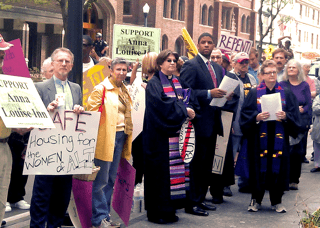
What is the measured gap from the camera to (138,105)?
280 inches

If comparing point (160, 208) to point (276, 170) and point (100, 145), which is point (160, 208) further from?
point (276, 170)

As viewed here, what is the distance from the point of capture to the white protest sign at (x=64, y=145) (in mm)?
4852

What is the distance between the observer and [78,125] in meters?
5.10

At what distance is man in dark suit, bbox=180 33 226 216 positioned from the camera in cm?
683

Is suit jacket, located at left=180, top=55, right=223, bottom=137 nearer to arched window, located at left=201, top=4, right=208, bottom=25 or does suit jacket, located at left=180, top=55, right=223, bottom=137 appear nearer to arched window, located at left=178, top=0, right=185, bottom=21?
arched window, located at left=178, top=0, right=185, bottom=21

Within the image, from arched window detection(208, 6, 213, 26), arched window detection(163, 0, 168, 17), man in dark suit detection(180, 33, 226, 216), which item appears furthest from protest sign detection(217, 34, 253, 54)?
arched window detection(208, 6, 213, 26)

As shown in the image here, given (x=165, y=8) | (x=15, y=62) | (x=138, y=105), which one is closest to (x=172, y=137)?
(x=138, y=105)

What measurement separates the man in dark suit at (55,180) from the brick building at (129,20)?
19.8 meters

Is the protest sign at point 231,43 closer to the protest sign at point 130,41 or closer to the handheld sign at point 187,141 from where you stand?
the protest sign at point 130,41

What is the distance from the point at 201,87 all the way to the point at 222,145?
35.7 inches

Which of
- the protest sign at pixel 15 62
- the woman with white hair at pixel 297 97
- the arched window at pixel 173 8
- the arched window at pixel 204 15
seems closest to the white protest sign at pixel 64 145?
the protest sign at pixel 15 62

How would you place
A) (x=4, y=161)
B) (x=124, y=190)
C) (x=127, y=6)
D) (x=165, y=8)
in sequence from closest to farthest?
(x=4, y=161) → (x=124, y=190) → (x=127, y=6) → (x=165, y=8)

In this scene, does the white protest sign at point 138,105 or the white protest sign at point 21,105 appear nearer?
the white protest sign at point 21,105

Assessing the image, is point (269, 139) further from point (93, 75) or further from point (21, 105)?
point (21, 105)
